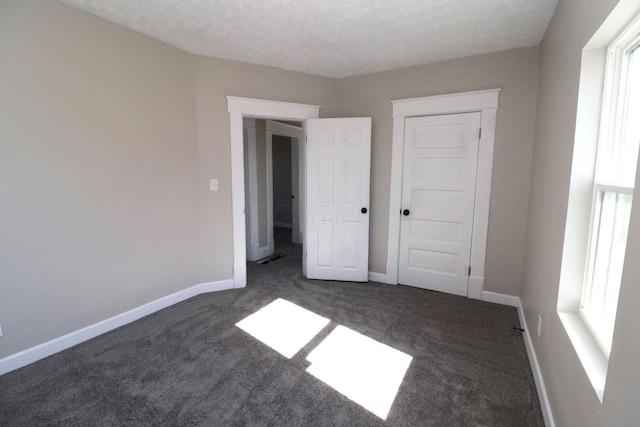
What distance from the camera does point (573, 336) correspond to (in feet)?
4.53

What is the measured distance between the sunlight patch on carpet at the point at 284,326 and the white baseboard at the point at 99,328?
0.83 m

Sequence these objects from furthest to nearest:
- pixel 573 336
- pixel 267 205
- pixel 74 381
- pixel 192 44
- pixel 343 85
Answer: pixel 267 205 < pixel 343 85 < pixel 192 44 < pixel 74 381 < pixel 573 336

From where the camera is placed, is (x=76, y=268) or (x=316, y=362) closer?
(x=316, y=362)

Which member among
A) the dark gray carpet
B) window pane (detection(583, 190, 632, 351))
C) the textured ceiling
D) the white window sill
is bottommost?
the dark gray carpet

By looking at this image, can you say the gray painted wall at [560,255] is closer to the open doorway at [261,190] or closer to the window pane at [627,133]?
the window pane at [627,133]

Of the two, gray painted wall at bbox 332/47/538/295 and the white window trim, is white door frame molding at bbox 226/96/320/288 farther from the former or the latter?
the white window trim

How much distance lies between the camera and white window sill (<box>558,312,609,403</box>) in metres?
1.11

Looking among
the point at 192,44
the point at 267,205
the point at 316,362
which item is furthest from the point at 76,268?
the point at 267,205

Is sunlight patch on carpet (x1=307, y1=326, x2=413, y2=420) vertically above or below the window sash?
below

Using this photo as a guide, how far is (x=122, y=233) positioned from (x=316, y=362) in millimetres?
1992

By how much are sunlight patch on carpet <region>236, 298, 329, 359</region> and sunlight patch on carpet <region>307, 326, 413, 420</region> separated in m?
0.18

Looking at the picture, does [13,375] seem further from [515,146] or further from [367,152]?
[515,146]

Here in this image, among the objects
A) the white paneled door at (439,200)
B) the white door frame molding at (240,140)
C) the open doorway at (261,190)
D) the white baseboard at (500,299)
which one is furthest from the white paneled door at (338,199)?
the white baseboard at (500,299)

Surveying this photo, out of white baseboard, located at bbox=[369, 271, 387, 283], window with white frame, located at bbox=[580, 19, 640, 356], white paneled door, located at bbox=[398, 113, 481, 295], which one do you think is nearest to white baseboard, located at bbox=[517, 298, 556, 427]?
window with white frame, located at bbox=[580, 19, 640, 356]
